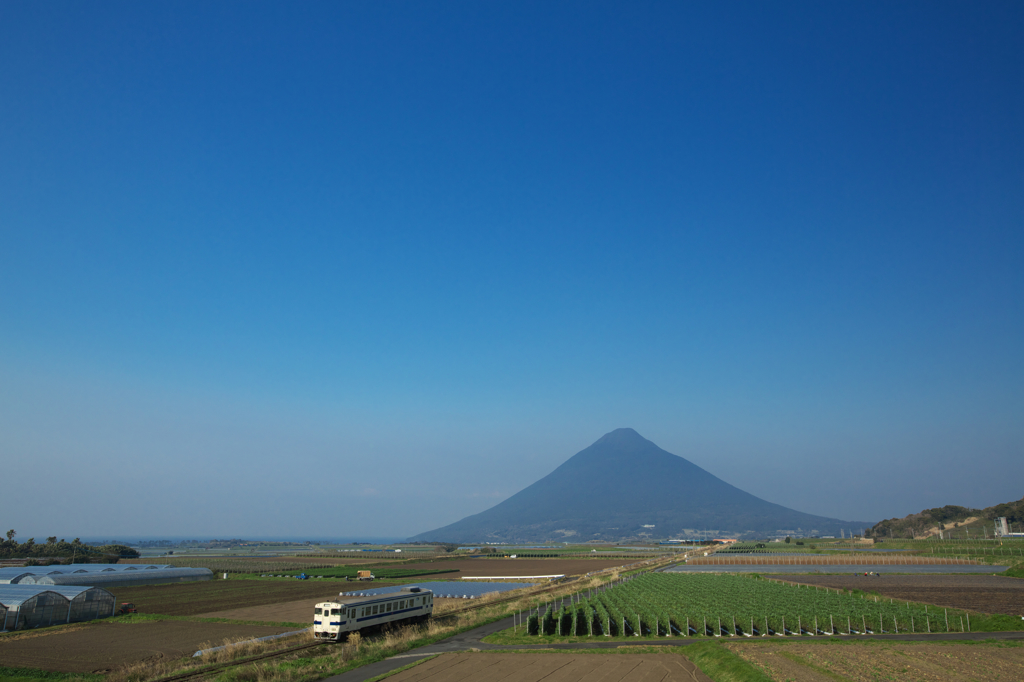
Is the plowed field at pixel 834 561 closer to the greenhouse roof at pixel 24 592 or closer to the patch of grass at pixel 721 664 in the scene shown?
the patch of grass at pixel 721 664

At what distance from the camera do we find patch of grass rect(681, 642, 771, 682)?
Result: 837 inches

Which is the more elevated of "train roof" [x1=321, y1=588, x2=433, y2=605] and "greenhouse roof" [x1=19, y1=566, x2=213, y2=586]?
"train roof" [x1=321, y1=588, x2=433, y2=605]

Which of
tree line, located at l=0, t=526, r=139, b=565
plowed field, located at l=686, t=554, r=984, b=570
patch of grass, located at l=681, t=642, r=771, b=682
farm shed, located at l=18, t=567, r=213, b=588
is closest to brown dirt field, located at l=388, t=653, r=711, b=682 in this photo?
patch of grass, located at l=681, t=642, r=771, b=682

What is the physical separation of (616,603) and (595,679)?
73.3ft

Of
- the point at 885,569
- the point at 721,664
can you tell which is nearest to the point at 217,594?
the point at 721,664

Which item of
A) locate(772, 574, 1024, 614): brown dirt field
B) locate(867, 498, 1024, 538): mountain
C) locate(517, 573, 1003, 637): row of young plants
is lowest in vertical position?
locate(867, 498, 1024, 538): mountain

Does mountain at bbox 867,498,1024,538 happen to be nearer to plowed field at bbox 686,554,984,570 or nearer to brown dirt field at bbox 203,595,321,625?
plowed field at bbox 686,554,984,570

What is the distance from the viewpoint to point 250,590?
60656 millimetres

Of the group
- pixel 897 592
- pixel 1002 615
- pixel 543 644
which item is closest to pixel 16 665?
pixel 543 644

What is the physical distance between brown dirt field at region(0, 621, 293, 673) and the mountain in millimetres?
181673

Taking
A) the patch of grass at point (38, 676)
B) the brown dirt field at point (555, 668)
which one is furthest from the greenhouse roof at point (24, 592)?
the brown dirt field at point (555, 668)

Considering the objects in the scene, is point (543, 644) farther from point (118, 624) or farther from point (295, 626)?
point (118, 624)

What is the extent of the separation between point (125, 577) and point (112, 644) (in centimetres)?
3853

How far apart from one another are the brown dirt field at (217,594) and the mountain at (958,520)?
167551mm
